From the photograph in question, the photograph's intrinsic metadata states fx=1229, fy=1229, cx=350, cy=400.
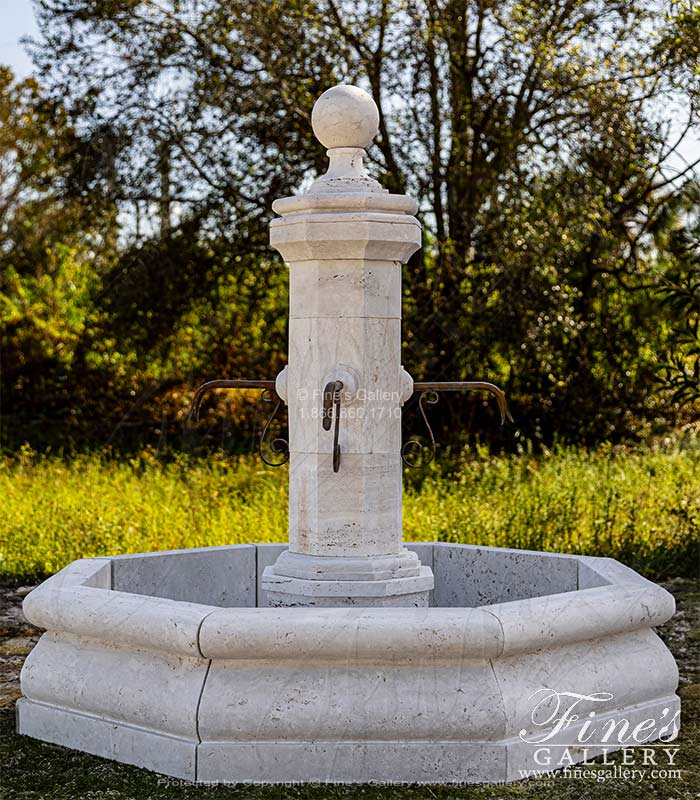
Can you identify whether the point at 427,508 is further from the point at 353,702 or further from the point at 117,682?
the point at 353,702

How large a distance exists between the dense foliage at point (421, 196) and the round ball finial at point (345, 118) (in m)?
6.51

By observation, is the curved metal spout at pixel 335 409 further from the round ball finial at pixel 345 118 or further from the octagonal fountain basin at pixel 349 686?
the round ball finial at pixel 345 118

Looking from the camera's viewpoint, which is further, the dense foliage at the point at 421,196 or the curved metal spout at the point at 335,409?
the dense foliage at the point at 421,196

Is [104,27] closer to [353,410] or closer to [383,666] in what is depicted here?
[353,410]

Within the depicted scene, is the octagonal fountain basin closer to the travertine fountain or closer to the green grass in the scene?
the travertine fountain

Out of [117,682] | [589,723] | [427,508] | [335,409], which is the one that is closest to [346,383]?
[335,409]

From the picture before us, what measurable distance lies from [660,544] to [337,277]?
15.0ft

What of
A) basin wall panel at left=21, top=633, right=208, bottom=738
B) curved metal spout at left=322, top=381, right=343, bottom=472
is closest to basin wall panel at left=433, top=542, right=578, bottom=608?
Result: curved metal spout at left=322, top=381, right=343, bottom=472

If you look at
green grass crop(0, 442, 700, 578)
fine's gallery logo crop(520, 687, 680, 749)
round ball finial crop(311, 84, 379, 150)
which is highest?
round ball finial crop(311, 84, 379, 150)

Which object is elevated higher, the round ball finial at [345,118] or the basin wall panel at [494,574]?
A: the round ball finial at [345,118]

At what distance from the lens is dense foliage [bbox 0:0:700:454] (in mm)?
12086

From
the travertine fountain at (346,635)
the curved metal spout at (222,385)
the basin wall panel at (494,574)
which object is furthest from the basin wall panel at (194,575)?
the basin wall panel at (494,574)

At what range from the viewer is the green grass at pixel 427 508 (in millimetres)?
8656

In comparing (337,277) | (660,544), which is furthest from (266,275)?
(337,277)
